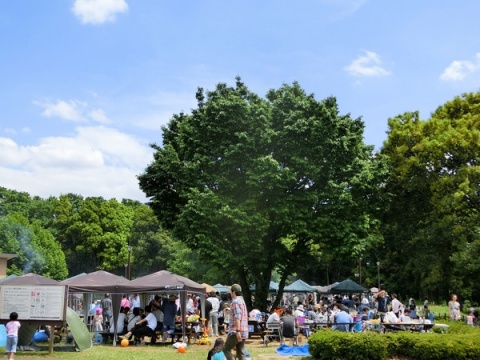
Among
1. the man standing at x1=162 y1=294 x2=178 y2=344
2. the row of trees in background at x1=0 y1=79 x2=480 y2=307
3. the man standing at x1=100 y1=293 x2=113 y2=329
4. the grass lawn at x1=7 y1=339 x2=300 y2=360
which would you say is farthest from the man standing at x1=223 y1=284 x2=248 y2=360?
the man standing at x1=100 y1=293 x2=113 y2=329

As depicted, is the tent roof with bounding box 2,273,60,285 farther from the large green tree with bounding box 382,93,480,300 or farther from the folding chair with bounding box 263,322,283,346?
the large green tree with bounding box 382,93,480,300

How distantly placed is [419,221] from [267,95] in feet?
37.3

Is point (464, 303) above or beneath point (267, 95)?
beneath

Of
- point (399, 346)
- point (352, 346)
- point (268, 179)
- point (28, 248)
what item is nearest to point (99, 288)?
point (268, 179)

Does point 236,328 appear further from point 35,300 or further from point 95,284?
point 95,284

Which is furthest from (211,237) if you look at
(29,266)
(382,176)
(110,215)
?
(110,215)

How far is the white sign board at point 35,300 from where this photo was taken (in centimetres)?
1550

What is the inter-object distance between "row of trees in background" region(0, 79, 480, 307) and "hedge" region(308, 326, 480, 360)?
11.3m

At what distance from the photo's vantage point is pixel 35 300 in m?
15.6

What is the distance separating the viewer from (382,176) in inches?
1094

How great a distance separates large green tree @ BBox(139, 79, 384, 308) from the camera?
24.5 meters

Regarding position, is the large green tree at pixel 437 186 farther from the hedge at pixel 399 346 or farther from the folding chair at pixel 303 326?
the hedge at pixel 399 346

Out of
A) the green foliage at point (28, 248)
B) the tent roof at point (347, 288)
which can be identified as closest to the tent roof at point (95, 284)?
the tent roof at point (347, 288)

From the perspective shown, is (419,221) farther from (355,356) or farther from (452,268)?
(355,356)
